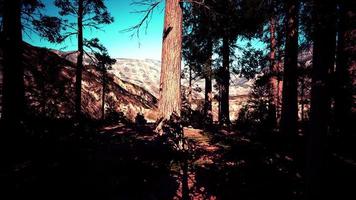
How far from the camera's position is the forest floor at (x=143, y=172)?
4.59 meters

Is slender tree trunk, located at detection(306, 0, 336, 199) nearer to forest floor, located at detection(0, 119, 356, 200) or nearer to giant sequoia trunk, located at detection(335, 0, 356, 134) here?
forest floor, located at detection(0, 119, 356, 200)

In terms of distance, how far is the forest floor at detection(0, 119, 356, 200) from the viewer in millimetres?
4586

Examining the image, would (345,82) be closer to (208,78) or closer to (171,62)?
(171,62)

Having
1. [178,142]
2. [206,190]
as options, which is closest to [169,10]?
[178,142]

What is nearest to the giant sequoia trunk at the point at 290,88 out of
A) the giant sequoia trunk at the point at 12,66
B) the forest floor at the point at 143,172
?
the forest floor at the point at 143,172

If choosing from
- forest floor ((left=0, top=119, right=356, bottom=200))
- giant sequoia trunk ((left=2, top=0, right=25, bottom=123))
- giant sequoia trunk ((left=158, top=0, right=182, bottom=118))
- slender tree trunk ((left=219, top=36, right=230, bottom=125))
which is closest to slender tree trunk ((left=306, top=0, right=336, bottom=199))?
forest floor ((left=0, top=119, right=356, bottom=200))

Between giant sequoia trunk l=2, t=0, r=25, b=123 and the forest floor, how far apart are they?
94cm

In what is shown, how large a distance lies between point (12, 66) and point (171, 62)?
15.7ft

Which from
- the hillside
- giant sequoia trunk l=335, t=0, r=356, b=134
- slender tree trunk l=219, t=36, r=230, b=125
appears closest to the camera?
giant sequoia trunk l=335, t=0, r=356, b=134

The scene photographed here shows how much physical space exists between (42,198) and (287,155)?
6150 mm

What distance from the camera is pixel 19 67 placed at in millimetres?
7258

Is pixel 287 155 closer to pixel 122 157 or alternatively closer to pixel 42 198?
pixel 122 157

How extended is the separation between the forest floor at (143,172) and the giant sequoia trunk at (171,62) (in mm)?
1088

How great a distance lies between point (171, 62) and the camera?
657 cm
